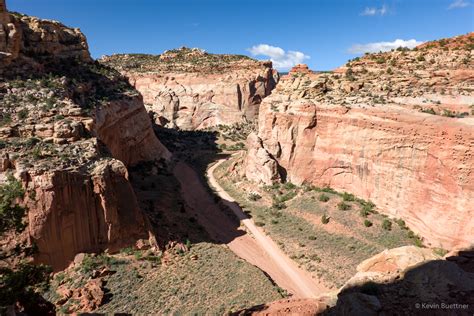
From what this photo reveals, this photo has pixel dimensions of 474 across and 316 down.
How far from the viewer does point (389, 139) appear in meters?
27.0

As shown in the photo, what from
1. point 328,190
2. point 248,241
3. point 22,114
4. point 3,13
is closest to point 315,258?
point 248,241

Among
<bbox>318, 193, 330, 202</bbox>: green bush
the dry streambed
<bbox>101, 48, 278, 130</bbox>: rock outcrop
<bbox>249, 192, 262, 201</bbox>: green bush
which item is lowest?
the dry streambed

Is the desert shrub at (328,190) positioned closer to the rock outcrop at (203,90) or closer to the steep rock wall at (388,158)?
the steep rock wall at (388,158)

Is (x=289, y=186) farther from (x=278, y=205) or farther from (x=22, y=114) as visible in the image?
(x=22, y=114)

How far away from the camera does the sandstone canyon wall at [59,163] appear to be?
19625 mm

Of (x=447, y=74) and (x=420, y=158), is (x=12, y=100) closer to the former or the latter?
(x=420, y=158)

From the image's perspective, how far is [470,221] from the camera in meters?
21.7

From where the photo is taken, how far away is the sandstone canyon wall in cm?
1962

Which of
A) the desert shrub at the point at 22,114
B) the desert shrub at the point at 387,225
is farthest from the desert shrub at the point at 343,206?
the desert shrub at the point at 22,114

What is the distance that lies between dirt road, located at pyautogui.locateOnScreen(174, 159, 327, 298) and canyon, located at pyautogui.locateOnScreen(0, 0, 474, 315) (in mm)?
159

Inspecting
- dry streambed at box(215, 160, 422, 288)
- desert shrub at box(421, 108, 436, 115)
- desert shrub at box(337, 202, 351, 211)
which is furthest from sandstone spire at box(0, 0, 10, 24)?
desert shrub at box(421, 108, 436, 115)

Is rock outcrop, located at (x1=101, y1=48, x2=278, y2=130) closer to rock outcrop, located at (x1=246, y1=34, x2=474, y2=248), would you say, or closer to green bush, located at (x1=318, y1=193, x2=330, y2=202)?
rock outcrop, located at (x1=246, y1=34, x2=474, y2=248)

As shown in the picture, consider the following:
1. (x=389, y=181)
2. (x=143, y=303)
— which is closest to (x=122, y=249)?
(x=143, y=303)

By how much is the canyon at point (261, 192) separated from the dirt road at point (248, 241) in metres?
0.16
